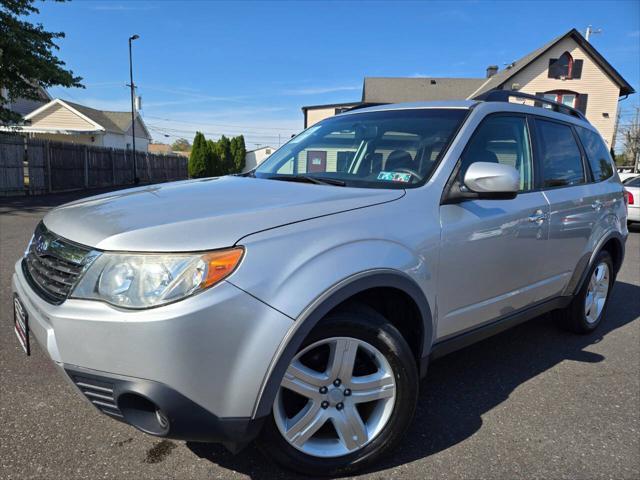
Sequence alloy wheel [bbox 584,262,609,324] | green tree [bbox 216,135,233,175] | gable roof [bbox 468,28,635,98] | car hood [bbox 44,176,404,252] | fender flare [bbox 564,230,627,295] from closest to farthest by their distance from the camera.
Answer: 1. car hood [bbox 44,176,404,252]
2. fender flare [bbox 564,230,627,295]
3. alloy wheel [bbox 584,262,609,324]
4. gable roof [bbox 468,28,635,98]
5. green tree [bbox 216,135,233,175]

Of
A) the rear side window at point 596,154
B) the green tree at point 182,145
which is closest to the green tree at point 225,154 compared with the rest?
the rear side window at point 596,154

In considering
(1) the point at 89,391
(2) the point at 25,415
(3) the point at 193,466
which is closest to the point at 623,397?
(3) the point at 193,466

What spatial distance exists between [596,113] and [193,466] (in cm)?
3443

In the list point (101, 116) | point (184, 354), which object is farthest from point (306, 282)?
point (101, 116)

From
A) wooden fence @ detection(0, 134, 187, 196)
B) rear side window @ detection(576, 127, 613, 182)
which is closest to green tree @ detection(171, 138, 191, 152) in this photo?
wooden fence @ detection(0, 134, 187, 196)

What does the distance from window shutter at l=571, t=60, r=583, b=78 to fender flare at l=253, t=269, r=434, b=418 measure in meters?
33.5

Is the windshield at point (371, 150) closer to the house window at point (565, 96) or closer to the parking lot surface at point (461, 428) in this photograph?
the parking lot surface at point (461, 428)

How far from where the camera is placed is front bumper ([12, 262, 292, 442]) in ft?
5.36

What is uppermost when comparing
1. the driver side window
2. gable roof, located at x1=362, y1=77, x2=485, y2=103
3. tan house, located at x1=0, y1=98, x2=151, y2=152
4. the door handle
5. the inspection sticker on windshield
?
gable roof, located at x1=362, y1=77, x2=485, y2=103

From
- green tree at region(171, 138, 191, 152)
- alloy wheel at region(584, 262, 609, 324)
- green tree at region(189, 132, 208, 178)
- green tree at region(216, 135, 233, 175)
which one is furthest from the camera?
green tree at region(171, 138, 191, 152)

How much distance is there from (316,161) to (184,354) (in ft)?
6.06

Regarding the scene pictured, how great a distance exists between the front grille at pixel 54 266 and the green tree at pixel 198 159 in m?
31.8

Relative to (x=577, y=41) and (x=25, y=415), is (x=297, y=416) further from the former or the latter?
(x=577, y=41)

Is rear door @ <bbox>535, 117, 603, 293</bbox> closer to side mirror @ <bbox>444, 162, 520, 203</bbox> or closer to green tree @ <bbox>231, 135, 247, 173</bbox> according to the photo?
side mirror @ <bbox>444, 162, 520, 203</bbox>
